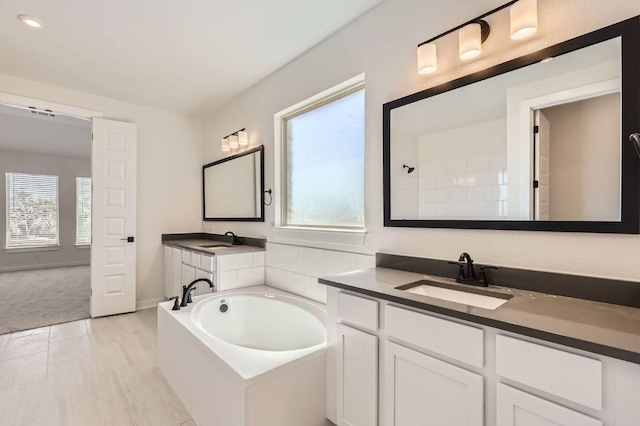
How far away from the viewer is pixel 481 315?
1041 millimetres

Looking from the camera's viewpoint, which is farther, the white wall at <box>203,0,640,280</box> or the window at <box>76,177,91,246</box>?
the window at <box>76,177,91,246</box>

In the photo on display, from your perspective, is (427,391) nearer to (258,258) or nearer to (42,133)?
(258,258)

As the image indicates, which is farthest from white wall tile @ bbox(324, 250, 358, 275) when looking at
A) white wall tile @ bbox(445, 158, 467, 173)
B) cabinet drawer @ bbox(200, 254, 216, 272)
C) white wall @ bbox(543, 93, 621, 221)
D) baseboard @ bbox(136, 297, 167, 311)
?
baseboard @ bbox(136, 297, 167, 311)

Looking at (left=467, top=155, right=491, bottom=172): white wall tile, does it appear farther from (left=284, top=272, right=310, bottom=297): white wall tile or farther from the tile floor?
the tile floor

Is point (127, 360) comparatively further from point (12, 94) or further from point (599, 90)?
point (599, 90)

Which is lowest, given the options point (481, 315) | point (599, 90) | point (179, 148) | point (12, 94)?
point (481, 315)

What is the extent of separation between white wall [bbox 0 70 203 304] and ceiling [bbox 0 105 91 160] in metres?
0.82

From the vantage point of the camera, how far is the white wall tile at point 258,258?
10.0ft

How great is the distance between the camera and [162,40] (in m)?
2.45

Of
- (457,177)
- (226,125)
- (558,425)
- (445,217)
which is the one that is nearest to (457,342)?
(558,425)

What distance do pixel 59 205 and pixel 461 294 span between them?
27.3 ft

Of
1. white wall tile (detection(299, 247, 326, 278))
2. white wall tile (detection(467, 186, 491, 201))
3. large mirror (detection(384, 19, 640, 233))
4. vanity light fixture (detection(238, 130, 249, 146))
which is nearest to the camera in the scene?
large mirror (detection(384, 19, 640, 233))

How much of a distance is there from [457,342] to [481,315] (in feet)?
0.48

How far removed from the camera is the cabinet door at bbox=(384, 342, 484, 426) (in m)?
1.07
